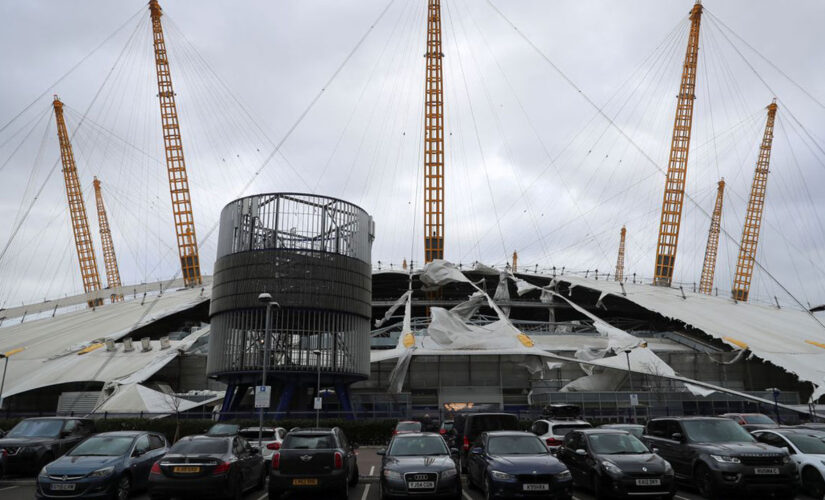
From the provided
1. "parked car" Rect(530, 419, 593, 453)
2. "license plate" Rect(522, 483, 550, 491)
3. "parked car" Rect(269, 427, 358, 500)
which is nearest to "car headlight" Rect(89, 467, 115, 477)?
"parked car" Rect(269, 427, 358, 500)

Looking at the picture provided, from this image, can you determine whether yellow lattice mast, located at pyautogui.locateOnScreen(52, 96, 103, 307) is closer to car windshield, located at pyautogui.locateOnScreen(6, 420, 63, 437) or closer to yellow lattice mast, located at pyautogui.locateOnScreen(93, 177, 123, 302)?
yellow lattice mast, located at pyautogui.locateOnScreen(93, 177, 123, 302)

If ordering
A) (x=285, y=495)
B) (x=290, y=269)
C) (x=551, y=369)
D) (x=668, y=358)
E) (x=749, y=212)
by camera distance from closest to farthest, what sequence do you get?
(x=285, y=495), (x=290, y=269), (x=551, y=369), (x=668, y=358), (x=749, y=212)

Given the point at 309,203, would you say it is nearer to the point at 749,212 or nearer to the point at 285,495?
the point at 285,495

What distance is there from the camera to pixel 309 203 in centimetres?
3300

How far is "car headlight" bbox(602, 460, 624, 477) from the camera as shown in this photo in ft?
42.3

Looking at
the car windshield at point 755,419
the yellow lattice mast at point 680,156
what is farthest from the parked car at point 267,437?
the yellow lattice mast at point 680,156

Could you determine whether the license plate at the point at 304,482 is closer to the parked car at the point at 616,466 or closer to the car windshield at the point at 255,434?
the parked car at the point at 616,466

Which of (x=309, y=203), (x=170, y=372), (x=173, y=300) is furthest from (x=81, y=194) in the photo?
(x=309, y=203)

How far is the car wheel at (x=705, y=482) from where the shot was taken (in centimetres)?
1348

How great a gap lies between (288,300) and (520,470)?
67.8 feet

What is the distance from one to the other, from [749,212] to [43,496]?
4358 inches

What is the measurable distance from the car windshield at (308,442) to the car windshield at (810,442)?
1155 cm

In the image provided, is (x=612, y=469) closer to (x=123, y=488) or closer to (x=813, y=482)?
(x=813, y=482)

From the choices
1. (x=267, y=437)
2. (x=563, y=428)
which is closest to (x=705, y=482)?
(x=563, y=428)
